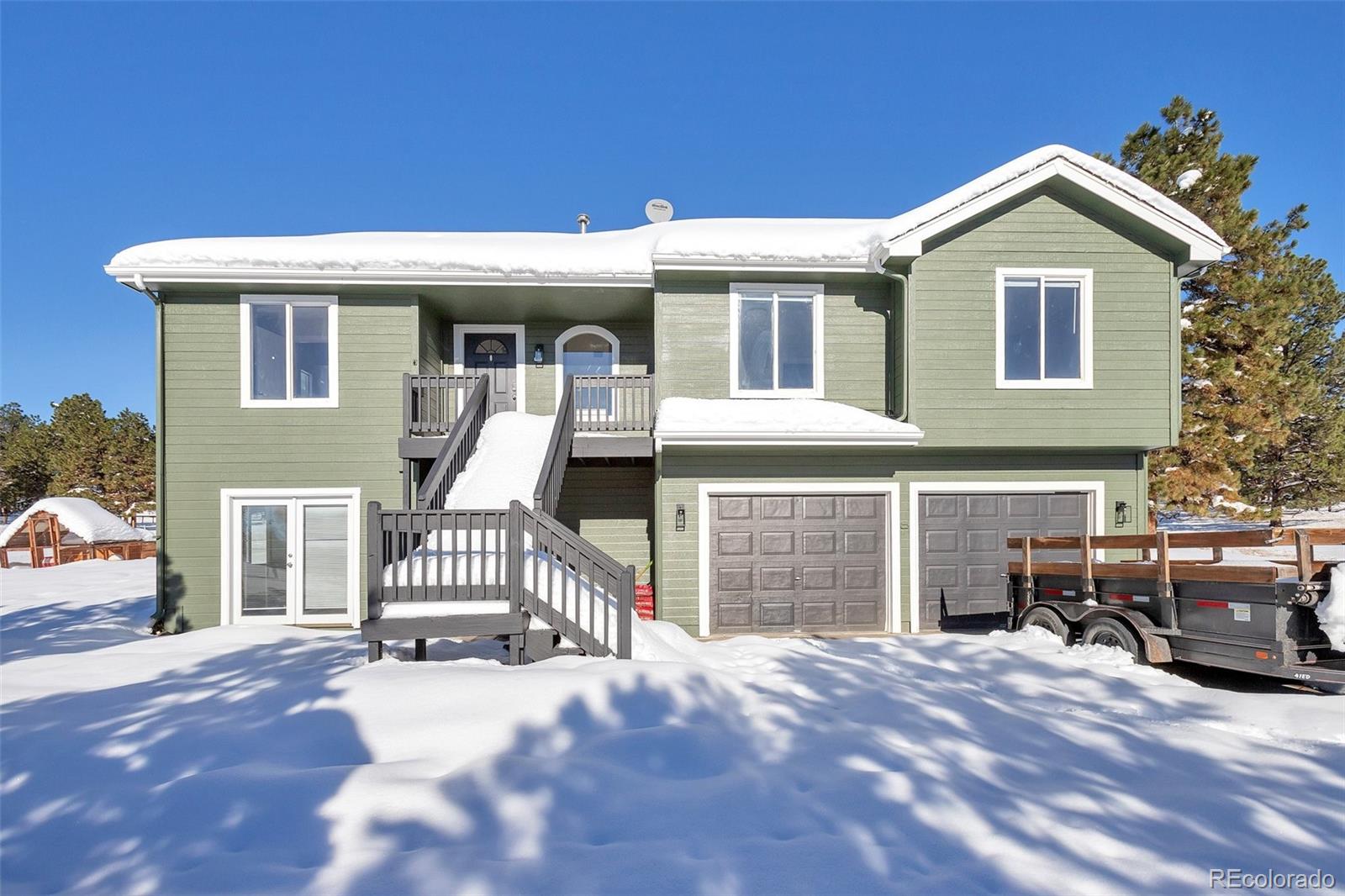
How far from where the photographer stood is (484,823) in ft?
10.5

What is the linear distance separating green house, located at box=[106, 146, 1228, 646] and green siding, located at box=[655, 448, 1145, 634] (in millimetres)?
38

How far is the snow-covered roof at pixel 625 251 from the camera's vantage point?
8.97m

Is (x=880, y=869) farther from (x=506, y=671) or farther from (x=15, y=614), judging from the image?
(x=15, y=614)

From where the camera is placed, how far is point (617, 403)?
34.0 feet

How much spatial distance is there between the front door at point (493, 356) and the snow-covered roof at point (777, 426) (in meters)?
3.37

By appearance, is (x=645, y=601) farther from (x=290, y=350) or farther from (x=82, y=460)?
(x=82, y=460)

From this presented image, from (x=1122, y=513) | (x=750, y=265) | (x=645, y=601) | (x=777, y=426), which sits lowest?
(x=645, y=601)

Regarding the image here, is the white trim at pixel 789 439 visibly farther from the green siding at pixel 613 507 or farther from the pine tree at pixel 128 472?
the pine tree at pixel 128 472

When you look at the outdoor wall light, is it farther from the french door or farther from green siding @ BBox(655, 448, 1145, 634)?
the french door

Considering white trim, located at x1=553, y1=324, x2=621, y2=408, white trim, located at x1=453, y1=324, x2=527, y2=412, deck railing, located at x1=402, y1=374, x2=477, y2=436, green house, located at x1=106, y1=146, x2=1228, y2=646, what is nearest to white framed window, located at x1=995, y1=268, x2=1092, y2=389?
green house, located at x1=106, y1=146, x2=1228, y2=646

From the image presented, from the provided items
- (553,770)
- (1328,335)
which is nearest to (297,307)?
(553,770)

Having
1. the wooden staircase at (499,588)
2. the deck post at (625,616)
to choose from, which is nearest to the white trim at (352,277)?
the wooden staircase at (499,588)

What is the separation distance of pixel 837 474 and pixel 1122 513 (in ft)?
Result: 14.3

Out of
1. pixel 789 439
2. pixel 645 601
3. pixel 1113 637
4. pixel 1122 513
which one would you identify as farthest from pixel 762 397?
pixel 1122 513
